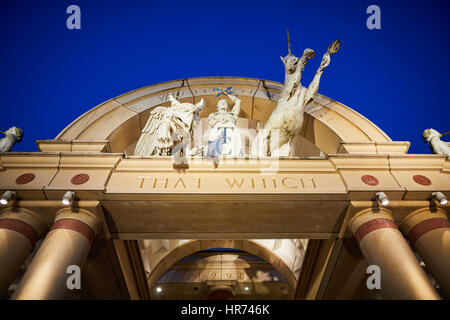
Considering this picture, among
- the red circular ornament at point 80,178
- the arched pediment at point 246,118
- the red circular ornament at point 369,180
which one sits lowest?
the red circular ornament at point 80,178

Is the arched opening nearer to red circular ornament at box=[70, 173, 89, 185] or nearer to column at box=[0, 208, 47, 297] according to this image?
red circular ornament at box=[70, 173, 89, 185]

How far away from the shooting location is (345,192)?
5.53m

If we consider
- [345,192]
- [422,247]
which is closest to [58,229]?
[345,192]

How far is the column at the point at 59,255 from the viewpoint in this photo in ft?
13.4

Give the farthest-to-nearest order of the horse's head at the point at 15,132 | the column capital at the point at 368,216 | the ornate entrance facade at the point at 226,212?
the horse's head at the point at 15,132, the column capital at the point at 368,216, the ornate entrance facade at the point at 226,212

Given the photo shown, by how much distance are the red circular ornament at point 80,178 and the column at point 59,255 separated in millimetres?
590

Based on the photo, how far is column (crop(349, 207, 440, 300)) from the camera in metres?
4.18

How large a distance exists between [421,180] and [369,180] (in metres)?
1.10

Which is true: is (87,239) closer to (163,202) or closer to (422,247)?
(163,202)

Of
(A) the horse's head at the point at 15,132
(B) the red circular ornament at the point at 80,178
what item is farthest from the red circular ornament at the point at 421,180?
(A) the horse's head at the point at 15,132

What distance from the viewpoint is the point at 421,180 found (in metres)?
5.85

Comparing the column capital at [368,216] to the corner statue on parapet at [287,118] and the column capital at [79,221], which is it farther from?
the column capital at [79,221]

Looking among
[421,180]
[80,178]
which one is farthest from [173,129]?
[421,180]
